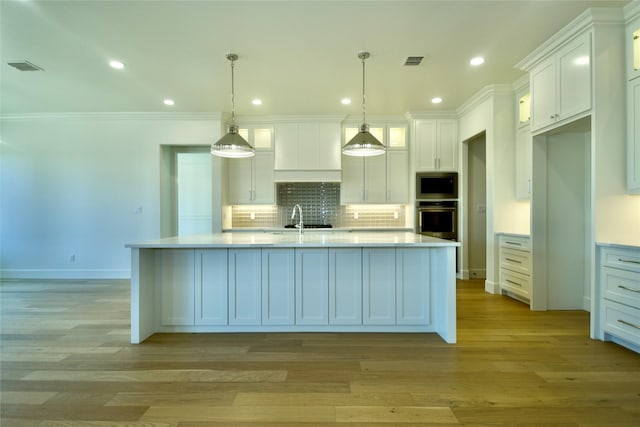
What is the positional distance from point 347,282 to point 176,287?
1.57 meters

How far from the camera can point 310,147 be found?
5473mm

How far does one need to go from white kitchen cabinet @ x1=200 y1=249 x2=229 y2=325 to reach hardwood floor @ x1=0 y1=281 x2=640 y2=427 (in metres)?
0.19

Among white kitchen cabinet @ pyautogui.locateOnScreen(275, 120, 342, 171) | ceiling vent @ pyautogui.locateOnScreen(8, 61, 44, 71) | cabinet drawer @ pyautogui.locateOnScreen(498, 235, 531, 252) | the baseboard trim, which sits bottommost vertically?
the baseboard trim

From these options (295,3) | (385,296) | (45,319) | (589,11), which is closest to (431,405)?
(385,296)

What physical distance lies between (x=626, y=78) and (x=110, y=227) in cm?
678

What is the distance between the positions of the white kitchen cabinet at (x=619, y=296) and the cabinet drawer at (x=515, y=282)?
102 cm

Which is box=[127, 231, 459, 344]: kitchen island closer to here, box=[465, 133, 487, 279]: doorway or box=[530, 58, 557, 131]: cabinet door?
box=[530, 58, 557, 131]: cabinet door

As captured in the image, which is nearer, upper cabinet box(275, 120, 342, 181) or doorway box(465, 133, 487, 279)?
doorway box(465, 133, 487, 279)

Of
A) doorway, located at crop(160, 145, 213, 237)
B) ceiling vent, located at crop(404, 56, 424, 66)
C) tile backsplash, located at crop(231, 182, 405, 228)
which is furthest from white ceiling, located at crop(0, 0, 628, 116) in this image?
tile backsplash, located at crop(231, 182, 405, 228)

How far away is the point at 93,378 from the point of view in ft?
6.94

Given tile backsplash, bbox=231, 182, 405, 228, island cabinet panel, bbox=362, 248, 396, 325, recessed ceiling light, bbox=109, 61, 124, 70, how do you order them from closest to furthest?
island cabinet panel, bbox=362, 248, 396, 325 → recessed ceiling light, bbox=109, 61, 124, 70 → tile backsplash, bbox=231, 182, 405, 228

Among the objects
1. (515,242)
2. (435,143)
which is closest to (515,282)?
(515,242)

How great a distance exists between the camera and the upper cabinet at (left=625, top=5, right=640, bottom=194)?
258cm

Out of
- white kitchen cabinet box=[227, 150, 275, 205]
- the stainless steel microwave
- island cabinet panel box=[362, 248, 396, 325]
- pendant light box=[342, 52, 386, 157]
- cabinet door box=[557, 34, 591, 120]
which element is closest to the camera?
cabinet door box=[557, 34, 591, 120]
